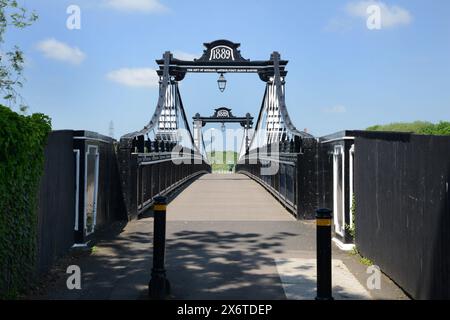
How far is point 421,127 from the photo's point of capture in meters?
17.7

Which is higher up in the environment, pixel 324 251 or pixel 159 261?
pixel 324 251

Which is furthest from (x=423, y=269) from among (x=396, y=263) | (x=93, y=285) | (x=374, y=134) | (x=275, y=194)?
(x=275, y=194)

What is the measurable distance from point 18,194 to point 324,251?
2.66m

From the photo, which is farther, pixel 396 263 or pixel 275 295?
pixel 396 263

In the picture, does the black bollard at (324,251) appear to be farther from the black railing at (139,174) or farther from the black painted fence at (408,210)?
the black railing at (139,174)

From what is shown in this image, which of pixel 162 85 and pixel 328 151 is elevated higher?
pixel 162 85

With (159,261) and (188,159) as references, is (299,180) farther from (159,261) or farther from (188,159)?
(188,159)

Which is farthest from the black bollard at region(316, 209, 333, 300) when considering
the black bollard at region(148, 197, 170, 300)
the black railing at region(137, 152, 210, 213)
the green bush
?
the black railing at region(137, 152, 210, 213)

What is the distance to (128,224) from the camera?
969cm

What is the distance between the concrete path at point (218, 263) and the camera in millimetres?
5113

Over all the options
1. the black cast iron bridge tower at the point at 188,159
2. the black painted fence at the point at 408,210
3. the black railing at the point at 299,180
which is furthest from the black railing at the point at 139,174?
the black painted fence at the point at 408,210

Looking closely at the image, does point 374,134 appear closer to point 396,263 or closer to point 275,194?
point 396,263

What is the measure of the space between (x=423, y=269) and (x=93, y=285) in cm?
307

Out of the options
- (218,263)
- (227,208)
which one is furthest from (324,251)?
(227,208)
